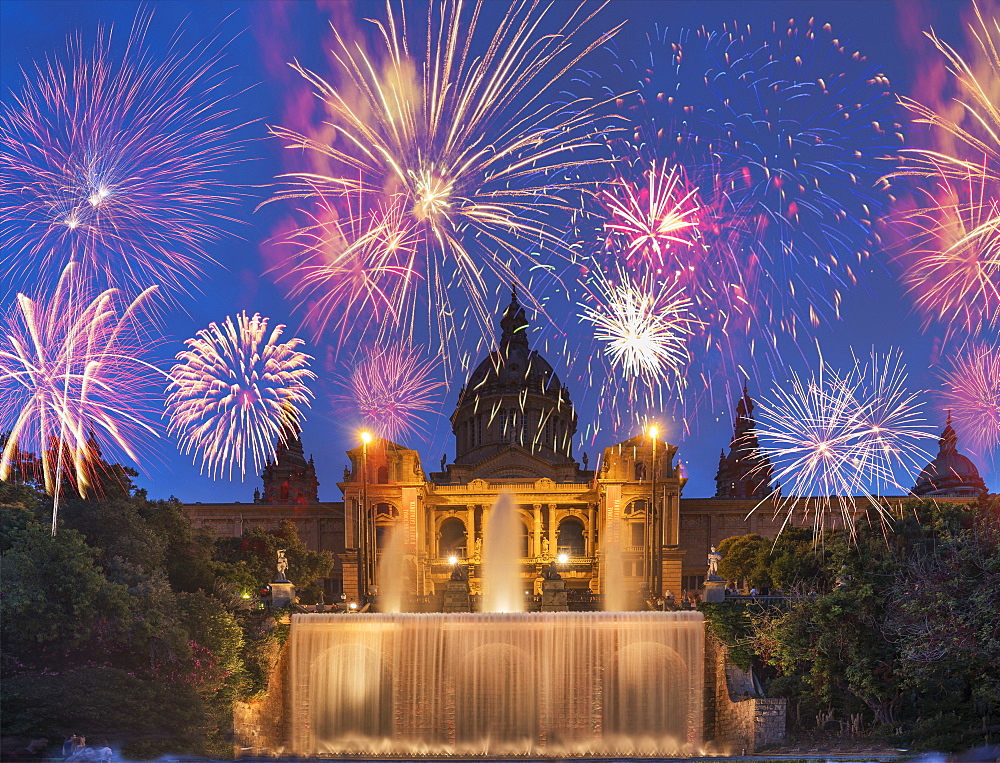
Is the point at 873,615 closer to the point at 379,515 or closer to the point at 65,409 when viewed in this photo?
the point at 65,409

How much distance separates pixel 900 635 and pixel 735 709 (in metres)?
7.78

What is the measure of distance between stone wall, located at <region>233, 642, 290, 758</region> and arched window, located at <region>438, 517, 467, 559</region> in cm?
3479

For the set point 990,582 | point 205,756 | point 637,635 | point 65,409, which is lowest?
point 205,756

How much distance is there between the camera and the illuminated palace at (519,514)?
218 ft

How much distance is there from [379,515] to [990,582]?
161 ft

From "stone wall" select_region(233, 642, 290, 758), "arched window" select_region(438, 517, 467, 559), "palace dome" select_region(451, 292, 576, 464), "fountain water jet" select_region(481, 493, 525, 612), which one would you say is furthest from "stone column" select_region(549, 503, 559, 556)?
"stone wall" select_region(233, 642, 290, 758)

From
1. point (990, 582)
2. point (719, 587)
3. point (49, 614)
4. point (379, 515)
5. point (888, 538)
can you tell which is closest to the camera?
point (990, 582)

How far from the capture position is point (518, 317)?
101 m

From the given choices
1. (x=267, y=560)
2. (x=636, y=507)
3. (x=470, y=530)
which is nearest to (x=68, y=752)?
(x=267, y=560)

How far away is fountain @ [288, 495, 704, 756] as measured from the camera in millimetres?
36531

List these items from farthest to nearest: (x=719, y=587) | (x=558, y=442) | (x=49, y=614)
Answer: (x=558, y=442) < (x=719, y=587) < (x=49, y=614)

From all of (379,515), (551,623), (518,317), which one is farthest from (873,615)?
(518,317)

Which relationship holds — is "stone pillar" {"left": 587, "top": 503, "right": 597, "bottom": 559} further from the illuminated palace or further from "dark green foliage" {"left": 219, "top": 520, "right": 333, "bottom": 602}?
"dark green foliage" {"left": 219, "top": 520, "right": 333, "bottom": 602}

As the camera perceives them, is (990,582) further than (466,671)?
No
